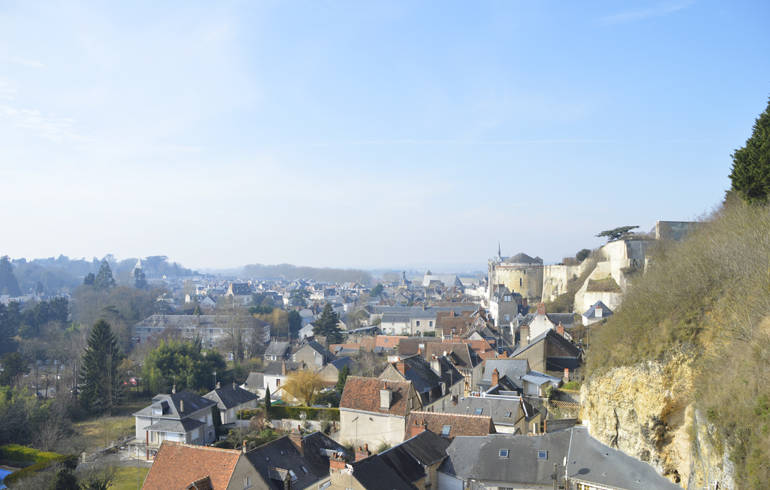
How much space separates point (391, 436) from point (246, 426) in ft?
35.1

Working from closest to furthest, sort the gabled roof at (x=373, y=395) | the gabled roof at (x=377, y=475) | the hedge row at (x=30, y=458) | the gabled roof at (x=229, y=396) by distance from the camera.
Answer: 1. the gabled roof at (x=377, y=475)
2. the hedge row at (x=30, y=458)
3. the gabled roof at (x=373, y=395)
4. the gabled roof at (x=229, y=396)

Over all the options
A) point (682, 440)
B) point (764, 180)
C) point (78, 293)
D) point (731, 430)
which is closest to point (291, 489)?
point (682, 440)

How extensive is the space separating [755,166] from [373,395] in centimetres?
1666

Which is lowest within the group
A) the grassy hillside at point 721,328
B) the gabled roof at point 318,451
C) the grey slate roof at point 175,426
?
the grey slate roof at point 175,426

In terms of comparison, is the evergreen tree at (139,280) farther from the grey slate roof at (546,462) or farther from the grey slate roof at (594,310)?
the grey slate roof at (546,462)

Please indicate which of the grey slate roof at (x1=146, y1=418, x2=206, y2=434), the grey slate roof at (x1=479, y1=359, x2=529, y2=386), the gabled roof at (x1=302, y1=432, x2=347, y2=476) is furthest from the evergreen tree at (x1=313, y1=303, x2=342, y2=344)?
the gabled roof at (x1=302, y1=432, x2=347, y2=476)

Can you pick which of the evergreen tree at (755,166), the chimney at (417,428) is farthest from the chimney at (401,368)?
the evergreen tree at (755,166)

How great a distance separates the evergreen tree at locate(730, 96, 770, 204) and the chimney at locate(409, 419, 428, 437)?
12.9 meters

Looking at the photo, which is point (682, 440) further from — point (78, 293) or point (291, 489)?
point (78, 293)

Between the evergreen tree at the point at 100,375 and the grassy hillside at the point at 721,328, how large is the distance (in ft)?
108

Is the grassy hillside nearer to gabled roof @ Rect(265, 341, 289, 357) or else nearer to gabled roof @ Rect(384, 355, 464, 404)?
gabled roof @ Rect(384, 355, 464, 404)

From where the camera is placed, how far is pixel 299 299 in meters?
113

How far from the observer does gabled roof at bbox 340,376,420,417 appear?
76.9 ft

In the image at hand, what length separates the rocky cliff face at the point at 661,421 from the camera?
424 inches
